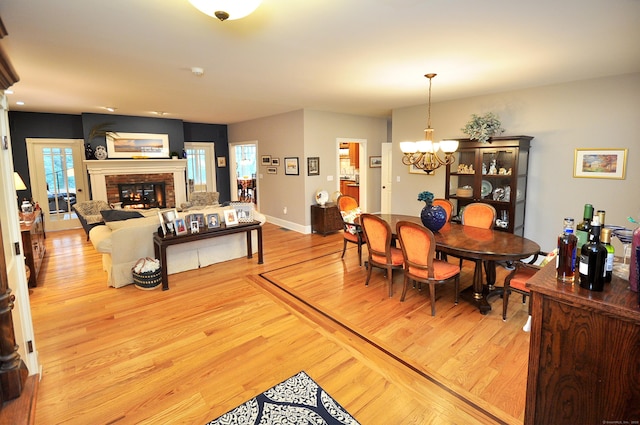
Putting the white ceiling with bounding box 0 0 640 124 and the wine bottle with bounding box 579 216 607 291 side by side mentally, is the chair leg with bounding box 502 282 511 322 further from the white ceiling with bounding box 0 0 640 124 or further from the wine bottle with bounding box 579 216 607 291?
the white ceiling with bounding box 0 0 640 124

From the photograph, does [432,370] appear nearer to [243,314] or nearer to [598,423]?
[598,423]

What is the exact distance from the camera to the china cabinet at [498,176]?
4543 millimetres

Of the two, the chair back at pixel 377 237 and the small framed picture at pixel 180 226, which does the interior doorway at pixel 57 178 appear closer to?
the small framed picture at pixel 180 226

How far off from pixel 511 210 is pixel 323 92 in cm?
318

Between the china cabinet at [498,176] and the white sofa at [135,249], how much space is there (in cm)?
381

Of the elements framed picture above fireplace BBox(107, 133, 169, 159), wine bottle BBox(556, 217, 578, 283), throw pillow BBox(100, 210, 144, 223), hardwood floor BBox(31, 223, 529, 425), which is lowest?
hardwood floor BBox(31, 223, 529, 425)

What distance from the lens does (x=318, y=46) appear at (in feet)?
9.55

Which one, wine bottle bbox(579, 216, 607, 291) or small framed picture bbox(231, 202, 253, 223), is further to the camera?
small framed picture bbox(231, 202, 253, 223)

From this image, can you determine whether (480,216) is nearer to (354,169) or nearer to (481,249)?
(481,249)

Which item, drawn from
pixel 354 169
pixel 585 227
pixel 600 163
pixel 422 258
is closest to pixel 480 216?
pixel 422 258

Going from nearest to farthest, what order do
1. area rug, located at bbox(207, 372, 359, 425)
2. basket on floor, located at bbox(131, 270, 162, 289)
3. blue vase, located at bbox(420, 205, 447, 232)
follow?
area rug, located at bbox(207, 372, 359, 425) → blue vase, located at bbox(420, 205, 447, 232) → basket on floor, located at bbox(131, 270, 162, 289)

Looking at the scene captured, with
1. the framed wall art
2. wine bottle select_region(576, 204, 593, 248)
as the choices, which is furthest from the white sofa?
the framed wall art

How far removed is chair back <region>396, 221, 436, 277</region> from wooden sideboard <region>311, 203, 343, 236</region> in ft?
10.5

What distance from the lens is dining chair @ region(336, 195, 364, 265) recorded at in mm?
4652
